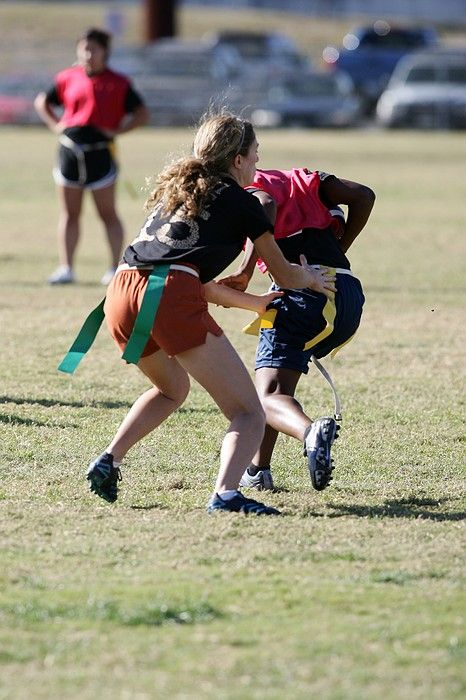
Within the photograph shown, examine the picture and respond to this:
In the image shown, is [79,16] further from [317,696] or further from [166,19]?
[317,696]

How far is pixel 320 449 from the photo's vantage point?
18.1 ft

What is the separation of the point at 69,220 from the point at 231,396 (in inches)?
277

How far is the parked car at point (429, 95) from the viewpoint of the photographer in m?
33.2

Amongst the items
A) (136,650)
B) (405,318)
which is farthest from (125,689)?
(405,318)

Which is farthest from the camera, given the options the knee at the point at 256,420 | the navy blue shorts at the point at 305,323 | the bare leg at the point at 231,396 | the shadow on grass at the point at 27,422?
the shadow on grass at the point at 27,422

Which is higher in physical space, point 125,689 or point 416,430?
point 125,689

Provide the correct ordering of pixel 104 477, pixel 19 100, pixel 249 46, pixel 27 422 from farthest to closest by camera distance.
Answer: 1. pixel 249 46
2. pixel 19 100
3. pixel 27 422
4. pixel 104 477

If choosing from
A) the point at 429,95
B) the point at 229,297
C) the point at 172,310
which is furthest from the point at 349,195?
the point at 429,95

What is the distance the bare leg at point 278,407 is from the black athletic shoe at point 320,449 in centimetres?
15

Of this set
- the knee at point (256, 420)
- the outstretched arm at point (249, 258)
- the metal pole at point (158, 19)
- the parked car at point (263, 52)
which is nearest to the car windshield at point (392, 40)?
the parked car at point (263, 52)

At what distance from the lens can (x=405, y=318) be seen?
35.4ft

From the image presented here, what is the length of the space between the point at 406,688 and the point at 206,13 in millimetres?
56994

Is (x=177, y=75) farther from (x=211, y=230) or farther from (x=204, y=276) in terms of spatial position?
(x=211, y=230)

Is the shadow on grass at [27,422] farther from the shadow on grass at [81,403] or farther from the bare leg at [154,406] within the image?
the bare leg at [154,406]
